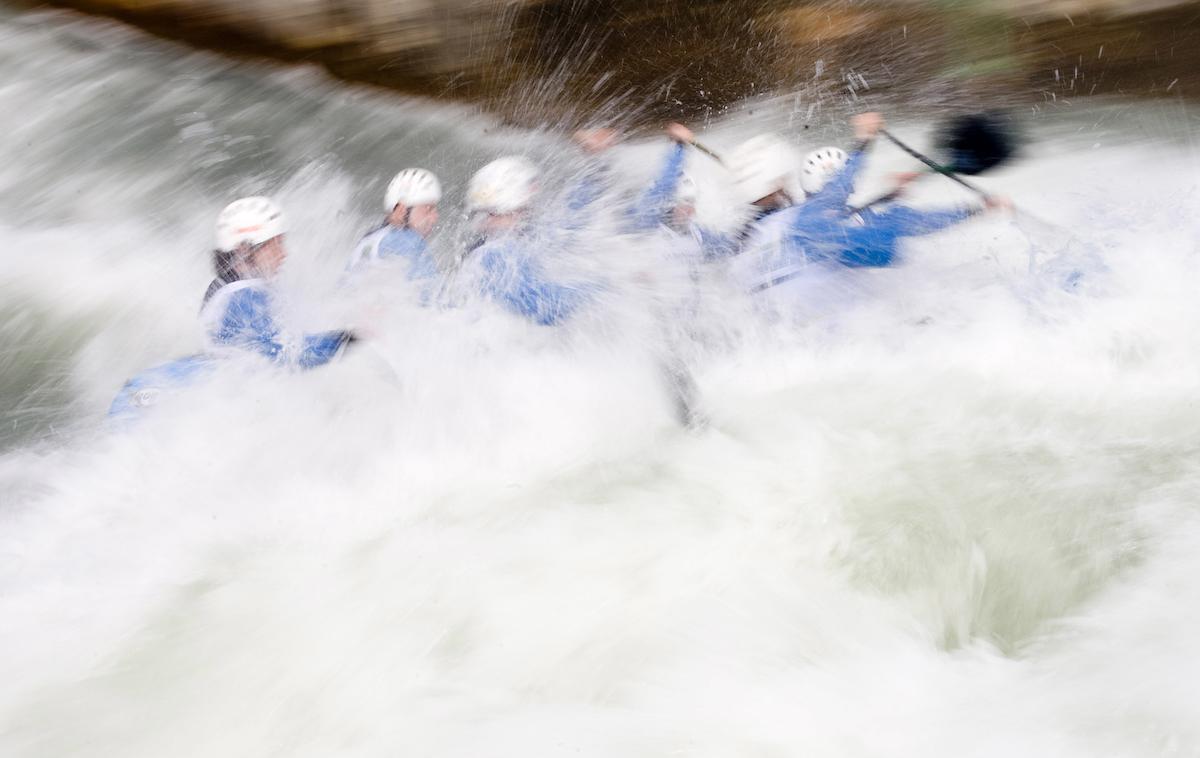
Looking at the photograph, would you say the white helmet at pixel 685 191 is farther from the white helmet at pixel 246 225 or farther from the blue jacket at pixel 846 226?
the white helmet at pixel 246 225

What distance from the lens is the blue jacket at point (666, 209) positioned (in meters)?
4.37

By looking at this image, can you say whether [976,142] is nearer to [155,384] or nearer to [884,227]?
[884,227]

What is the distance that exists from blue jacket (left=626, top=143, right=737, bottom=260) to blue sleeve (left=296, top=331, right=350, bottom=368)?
5.06ft

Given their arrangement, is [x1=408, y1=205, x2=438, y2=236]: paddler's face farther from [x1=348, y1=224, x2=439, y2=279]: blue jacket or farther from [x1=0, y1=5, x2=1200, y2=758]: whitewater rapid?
[x1=0, y1=5, x2=1200, y2=758]: whitewater rapid

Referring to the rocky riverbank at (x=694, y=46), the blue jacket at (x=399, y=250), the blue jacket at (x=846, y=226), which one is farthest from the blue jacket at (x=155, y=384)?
the rocky riverbank at (x=694, y=46)

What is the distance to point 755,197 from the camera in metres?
4.35

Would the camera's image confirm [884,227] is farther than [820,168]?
No

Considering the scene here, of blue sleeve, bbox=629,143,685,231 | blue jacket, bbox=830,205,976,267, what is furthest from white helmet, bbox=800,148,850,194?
blue sleeve, bbox=629,143,685,231

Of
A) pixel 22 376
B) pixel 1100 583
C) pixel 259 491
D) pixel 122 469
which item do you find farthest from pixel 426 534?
pixel 22 376

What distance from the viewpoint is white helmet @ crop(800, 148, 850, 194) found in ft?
14.1

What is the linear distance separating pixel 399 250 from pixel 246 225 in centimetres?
60

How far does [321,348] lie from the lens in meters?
3.62

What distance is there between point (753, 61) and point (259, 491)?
14.4 feet

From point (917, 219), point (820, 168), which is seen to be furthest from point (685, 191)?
point (917, 219)
